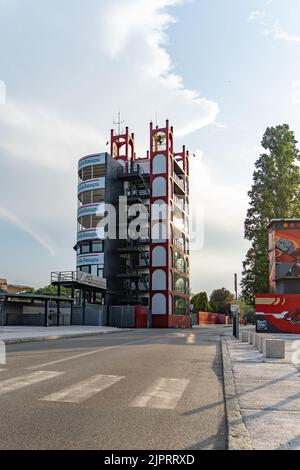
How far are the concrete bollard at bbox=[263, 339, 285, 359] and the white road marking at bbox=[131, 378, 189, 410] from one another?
255 inches

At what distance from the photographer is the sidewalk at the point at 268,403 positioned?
534cm

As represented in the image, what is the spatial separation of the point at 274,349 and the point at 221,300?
10345 cm

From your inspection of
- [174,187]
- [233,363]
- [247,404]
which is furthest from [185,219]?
[247,404]

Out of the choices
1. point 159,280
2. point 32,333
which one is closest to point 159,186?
point 159,280

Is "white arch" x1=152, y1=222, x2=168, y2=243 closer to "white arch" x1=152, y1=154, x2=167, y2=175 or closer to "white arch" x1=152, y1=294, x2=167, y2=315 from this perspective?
"white arch" x1=152, y1=154, x2=167, y2=175

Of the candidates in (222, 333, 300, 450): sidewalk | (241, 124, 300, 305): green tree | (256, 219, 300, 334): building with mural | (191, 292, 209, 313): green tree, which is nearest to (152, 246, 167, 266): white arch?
(241, 124, 300, 305): green tree

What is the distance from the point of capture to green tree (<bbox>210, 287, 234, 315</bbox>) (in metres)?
117

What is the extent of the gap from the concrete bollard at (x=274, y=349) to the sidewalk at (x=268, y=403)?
6.16 ft

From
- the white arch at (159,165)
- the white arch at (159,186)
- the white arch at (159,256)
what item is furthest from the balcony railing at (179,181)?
the white arch at (159,256)

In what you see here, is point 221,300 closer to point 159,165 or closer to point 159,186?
point 159,186

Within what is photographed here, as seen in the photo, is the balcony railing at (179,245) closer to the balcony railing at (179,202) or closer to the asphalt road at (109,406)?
the balcony railing at (179,202)

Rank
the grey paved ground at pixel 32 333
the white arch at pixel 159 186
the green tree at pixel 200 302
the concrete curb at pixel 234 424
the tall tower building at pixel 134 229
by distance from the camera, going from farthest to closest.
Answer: the green tree at pixel 200 302, the white arch at pixel 159 186, the tall tower building at pixel 134 229, the grey paved ground at pixel 32 333, the concrete curb at pixel 234 424

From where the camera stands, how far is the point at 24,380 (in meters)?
9.39
